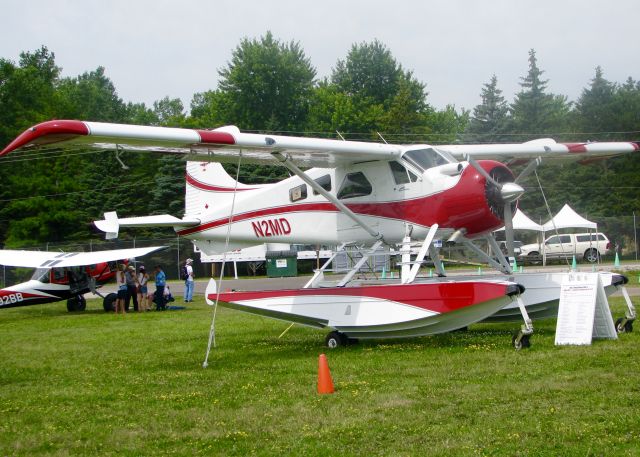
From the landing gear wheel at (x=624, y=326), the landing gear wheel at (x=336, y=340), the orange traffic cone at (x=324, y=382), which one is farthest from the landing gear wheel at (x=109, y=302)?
the orange traffic cone at (x=324, y=382)

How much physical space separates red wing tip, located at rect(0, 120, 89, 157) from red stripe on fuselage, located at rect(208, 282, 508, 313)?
4042 millimetres

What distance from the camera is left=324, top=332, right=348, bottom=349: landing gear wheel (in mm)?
12766

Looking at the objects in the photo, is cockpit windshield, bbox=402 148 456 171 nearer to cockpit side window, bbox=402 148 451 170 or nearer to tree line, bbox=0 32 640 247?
cockpit side window, bbox=402 148 451 170

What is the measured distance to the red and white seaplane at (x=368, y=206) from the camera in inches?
448

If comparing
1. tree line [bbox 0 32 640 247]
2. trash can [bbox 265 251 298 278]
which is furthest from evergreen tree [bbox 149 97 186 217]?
trash can [bbox 265 251 298 278]

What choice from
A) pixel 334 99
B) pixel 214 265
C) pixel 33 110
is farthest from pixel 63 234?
pixel 334 99

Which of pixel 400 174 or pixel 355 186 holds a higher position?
pixel 400 174

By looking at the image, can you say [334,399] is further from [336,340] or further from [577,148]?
[577,148]

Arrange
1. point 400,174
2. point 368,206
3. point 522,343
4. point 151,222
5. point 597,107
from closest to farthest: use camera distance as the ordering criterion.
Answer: point 522,343 < point 400,174 < point 368,206 < point 151,222 < point 597,107

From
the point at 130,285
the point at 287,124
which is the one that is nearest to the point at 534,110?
the point at 287,124

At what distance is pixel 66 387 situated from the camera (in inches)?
381

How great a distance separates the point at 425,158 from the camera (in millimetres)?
13336

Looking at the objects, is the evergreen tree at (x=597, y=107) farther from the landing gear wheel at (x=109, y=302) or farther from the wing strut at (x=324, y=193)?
the wing strut at (x=324, y=193)

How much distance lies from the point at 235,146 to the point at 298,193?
120 inches
